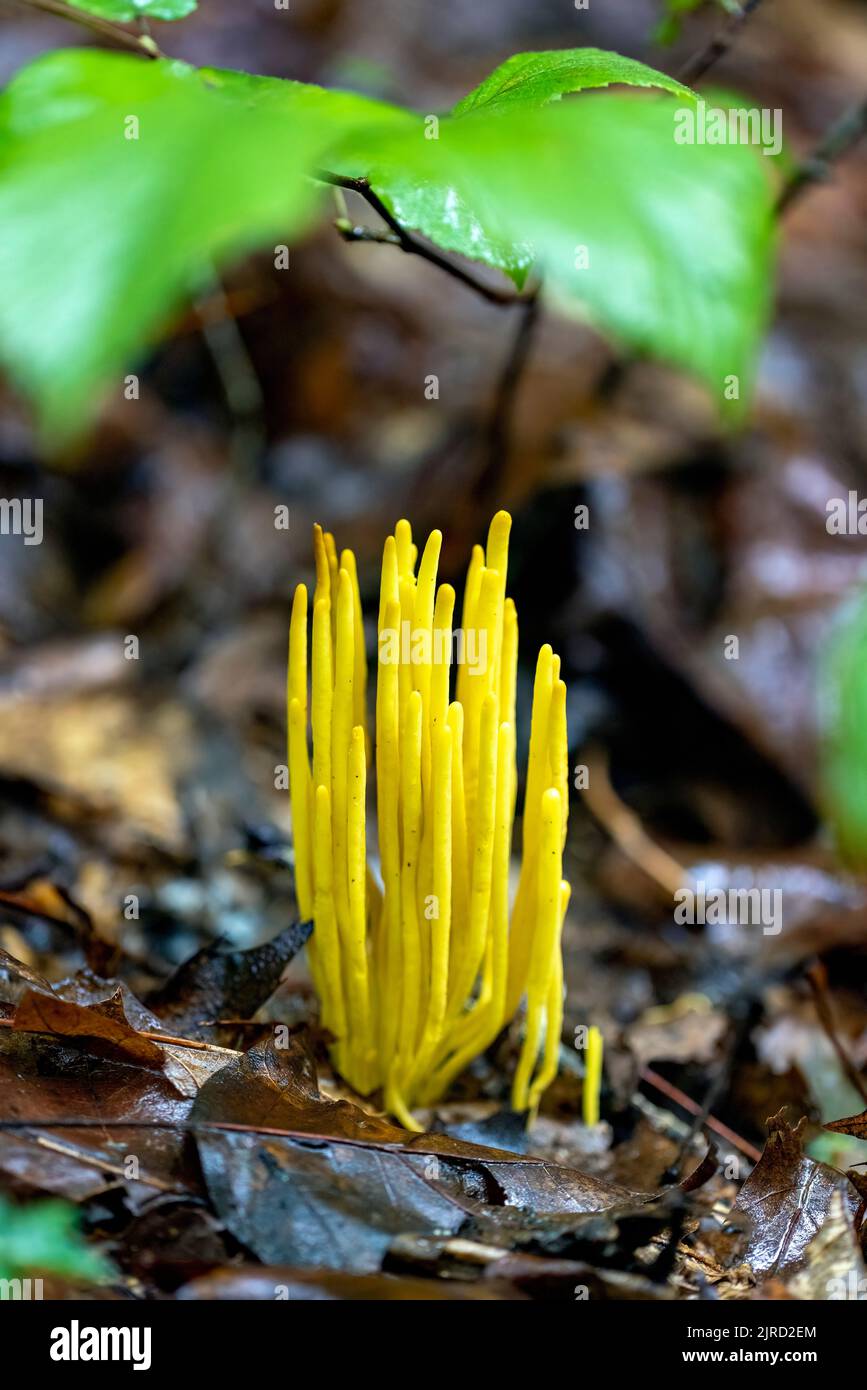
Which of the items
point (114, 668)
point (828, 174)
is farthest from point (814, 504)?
point (114, 668)

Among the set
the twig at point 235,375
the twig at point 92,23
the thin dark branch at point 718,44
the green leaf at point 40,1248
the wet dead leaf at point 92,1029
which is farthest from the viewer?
the twig at point 235,375

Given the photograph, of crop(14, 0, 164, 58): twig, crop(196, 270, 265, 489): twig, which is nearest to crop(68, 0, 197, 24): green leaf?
crop(14, 0, 164, 58): twig

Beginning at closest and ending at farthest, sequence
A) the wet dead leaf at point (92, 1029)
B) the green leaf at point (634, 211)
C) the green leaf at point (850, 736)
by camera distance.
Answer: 1. the green leaf at point (850, 736)
2. the green leaf at point (634, 211)
3. the wet dead leaf at point (92, 1029)

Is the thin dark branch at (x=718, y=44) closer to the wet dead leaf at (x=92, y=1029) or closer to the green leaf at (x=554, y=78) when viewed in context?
the green leaf at (x=554, y=78)

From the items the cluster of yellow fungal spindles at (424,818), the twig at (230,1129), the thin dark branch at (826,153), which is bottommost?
the twig at (230,1129)

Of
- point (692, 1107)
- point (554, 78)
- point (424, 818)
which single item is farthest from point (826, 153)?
point (692, 1107)

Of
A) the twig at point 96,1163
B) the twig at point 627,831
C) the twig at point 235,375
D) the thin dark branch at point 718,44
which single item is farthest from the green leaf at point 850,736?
the twig at point 235,375
